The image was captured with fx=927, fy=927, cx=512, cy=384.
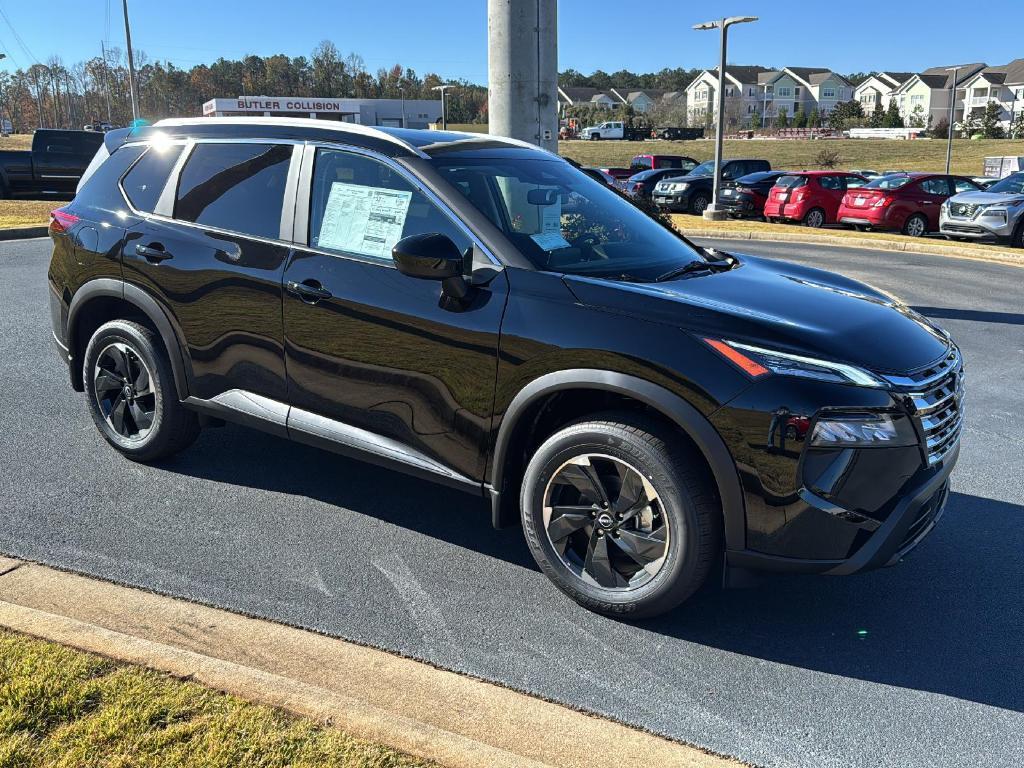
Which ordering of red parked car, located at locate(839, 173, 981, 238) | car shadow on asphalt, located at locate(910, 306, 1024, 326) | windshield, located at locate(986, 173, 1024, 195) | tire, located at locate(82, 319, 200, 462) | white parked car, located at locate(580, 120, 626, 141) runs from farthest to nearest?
white parked car, located at locate(580, 120, 626, 141), red parked car, located at locate(839, 173, 981, 238), windshield, located at locate(986, 173, 1024, 195), car shadow on asphalt, located at locate(910, 306, 1024, 326), tire, located at locate(82, 319, 200, 462)

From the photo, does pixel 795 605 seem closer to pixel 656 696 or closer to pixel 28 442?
pixel 656 696

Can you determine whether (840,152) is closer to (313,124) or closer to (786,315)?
(313,124)

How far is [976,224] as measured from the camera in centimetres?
1777

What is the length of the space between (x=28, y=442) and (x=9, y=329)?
3.67 meters

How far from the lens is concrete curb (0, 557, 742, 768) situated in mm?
2688

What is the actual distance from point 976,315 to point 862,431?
7.79 m

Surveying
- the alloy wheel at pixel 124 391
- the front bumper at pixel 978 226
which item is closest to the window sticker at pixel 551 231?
the alloy wheel at pixel 124 391

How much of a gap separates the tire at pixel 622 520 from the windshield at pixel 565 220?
75 centimetres

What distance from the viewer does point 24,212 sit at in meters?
18.8

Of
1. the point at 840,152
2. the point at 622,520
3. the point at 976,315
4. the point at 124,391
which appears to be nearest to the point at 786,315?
the point at 622,520

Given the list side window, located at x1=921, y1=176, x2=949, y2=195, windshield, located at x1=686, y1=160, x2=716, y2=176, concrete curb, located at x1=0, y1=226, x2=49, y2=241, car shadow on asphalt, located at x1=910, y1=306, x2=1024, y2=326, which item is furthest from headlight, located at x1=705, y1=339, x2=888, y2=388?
windshield, located at x1=686, y1=160, x2=716, y2=176

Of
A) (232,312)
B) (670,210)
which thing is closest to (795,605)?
(232,312)

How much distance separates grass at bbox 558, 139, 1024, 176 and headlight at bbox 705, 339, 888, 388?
51148 millimetres

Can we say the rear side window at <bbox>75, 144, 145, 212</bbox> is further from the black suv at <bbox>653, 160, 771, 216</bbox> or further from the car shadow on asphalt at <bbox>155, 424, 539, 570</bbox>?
the black suv at <bbox>653, 160, 771, 216</bbox>
